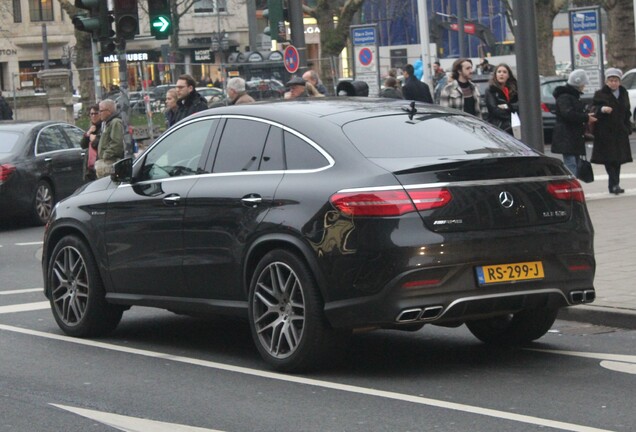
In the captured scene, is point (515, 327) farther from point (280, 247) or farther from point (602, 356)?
point (280, 247)

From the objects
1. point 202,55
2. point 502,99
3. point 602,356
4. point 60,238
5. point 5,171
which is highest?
point 202,55

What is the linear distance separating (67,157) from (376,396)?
14.9 meters

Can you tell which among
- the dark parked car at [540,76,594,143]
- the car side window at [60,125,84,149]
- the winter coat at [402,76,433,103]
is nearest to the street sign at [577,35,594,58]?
the dark parked car at [540,76,594,143]

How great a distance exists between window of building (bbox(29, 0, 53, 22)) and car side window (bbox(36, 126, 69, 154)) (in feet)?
228

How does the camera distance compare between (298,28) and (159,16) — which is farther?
(298,28)

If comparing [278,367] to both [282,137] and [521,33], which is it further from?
[521,33]

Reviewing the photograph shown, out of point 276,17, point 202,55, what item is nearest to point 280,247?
point 276,17

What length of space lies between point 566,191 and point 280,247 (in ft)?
5.63

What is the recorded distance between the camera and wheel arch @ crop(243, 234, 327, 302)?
7.92 metres

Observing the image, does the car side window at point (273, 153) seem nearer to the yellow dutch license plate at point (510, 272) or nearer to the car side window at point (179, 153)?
the car side window at point (179, 153)

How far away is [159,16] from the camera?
736 inches

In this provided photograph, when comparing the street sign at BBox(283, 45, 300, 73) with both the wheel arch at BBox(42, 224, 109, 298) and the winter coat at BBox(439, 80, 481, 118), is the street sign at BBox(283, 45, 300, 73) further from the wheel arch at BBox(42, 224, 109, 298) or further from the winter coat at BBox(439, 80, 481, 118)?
the wheel arch at BBox(42, 224, 109, 298)

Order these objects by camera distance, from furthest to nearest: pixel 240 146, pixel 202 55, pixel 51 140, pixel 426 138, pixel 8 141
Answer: pixel 202 55 → pixel 51 140 → pixel 8 141 → pixel 240 146 → pixel 426 138

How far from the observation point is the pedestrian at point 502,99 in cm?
1658
